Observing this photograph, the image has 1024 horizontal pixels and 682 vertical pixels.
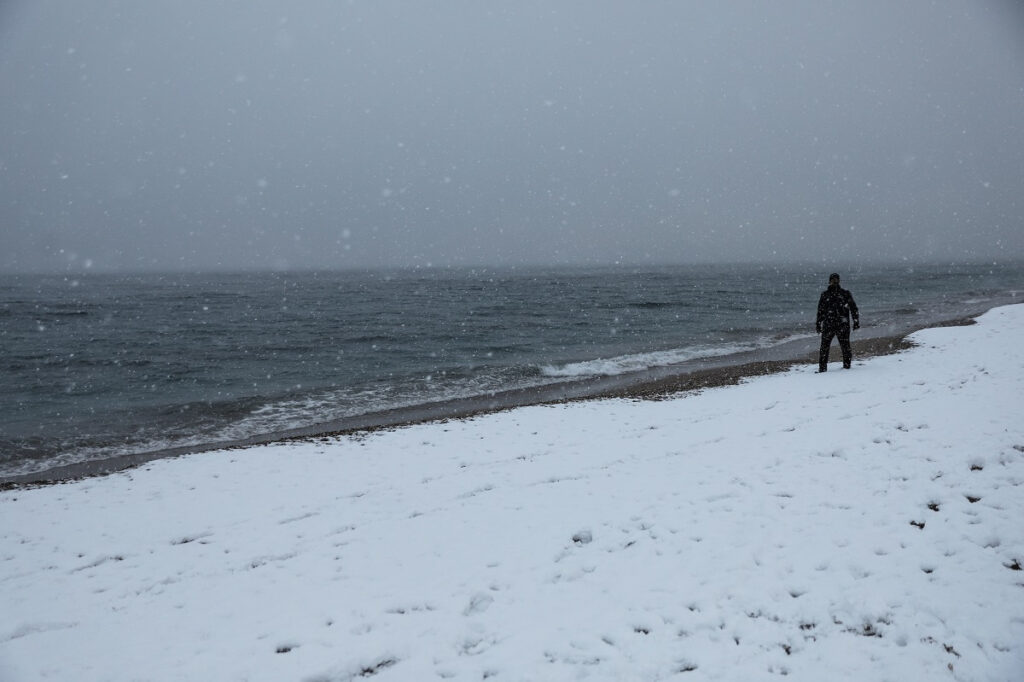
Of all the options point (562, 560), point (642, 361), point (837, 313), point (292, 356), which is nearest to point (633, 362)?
point (642, 361)

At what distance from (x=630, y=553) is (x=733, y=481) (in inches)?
98.2

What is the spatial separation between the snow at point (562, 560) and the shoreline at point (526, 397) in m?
2.51

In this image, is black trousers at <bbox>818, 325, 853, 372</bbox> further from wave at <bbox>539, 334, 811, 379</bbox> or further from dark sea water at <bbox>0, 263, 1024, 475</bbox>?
dark sea water at <bbox>0, 263, 1024, 475</bbox>

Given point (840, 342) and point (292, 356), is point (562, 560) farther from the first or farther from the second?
point (292, 356)

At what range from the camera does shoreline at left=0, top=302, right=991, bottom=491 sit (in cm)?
1227

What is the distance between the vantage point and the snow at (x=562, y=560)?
13.8 feet

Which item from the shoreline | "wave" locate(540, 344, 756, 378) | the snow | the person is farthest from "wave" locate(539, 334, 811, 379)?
the snow

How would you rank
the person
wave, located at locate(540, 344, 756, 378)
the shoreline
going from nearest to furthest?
A: the shoreline, the person, wave, located at locate(540, 344, 756, 378)

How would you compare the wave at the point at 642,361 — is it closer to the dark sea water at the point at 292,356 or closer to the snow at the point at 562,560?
the dark sea water at the point at 292,356

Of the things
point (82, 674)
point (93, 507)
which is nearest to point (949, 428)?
point (82, 674)

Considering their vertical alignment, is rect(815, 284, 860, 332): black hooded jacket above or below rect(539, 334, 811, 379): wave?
above

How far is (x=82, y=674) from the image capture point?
4.52 meters

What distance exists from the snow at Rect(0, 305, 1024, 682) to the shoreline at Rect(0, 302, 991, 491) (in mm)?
2507

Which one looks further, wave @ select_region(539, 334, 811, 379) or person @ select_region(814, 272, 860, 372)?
wave @ select_region(539, 334, 811, 379)
